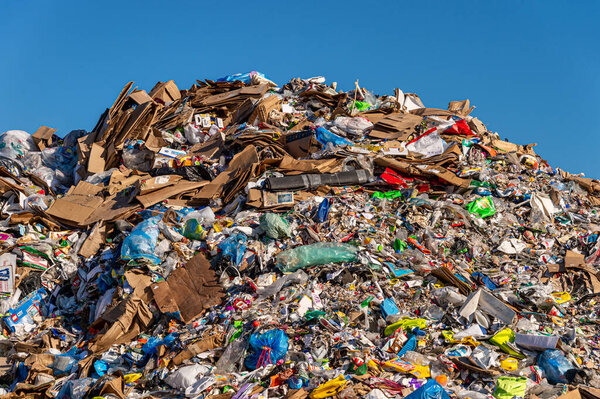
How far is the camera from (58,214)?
8.72 meters

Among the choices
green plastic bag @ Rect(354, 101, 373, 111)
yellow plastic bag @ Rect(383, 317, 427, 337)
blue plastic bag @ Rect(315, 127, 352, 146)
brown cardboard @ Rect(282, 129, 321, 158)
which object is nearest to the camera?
yellow plastic bag @ Rect(383, 317, 427, 337)

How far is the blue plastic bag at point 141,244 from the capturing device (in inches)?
288

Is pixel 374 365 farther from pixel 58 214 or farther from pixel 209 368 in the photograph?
pixel 58 214

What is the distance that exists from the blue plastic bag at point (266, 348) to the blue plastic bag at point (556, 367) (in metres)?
2.57

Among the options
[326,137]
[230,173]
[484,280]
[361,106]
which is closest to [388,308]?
[484,280]

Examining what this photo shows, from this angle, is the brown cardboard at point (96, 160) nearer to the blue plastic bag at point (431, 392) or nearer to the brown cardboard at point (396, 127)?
the brown cardboard at point (396, 127)

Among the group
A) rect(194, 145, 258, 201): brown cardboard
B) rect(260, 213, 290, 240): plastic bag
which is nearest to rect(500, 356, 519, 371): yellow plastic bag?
rect(260, 213, 290, 240): plastic bag

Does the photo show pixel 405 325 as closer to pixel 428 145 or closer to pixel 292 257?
pixel 292 257

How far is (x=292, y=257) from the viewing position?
22.7ft

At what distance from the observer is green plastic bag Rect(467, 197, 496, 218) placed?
868 centimetres

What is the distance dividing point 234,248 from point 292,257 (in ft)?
2.52

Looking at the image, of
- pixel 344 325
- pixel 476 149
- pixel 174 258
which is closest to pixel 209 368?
pixel 344 325

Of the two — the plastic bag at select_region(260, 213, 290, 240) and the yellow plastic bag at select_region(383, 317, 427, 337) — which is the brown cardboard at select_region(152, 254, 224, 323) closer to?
the plastic bag at select_region(260, 213, 290, 240)

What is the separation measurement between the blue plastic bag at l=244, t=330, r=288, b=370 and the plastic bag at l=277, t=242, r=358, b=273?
1.29 meters
